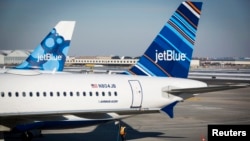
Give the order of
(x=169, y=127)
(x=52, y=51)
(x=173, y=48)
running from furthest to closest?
(x=52, y=51) → (x=169, y=127) → (x=173, y=48)

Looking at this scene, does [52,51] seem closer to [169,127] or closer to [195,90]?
[169,127]

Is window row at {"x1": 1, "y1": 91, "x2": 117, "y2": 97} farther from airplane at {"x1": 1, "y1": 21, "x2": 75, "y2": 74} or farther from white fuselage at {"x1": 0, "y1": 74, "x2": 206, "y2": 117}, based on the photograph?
airplane at {"x1": 1, "y1": 21, "x2": 75, "y2": 74}

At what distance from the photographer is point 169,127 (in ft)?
103

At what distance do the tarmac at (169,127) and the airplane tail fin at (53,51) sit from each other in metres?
9.40

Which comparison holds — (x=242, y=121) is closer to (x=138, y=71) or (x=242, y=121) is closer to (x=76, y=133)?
(x=138, y=71)

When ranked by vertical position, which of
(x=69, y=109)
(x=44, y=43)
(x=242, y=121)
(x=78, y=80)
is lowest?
(x=242, y=121)

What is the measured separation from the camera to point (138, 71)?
26.6 m

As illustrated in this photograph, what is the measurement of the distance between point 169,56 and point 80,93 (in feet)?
23.4

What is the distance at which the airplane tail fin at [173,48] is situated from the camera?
1043 inches

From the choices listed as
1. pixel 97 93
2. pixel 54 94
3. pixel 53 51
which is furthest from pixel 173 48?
pixel 53 51

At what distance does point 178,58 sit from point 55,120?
9.57m

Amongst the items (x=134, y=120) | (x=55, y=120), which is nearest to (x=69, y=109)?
(x=55, y=120)

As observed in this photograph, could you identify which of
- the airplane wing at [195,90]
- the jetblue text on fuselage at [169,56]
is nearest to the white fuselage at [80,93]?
the airplane wing at [195,90]

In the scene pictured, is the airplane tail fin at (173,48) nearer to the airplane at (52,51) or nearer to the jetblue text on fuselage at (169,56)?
the jetblue text on fuselage at (169,56)
